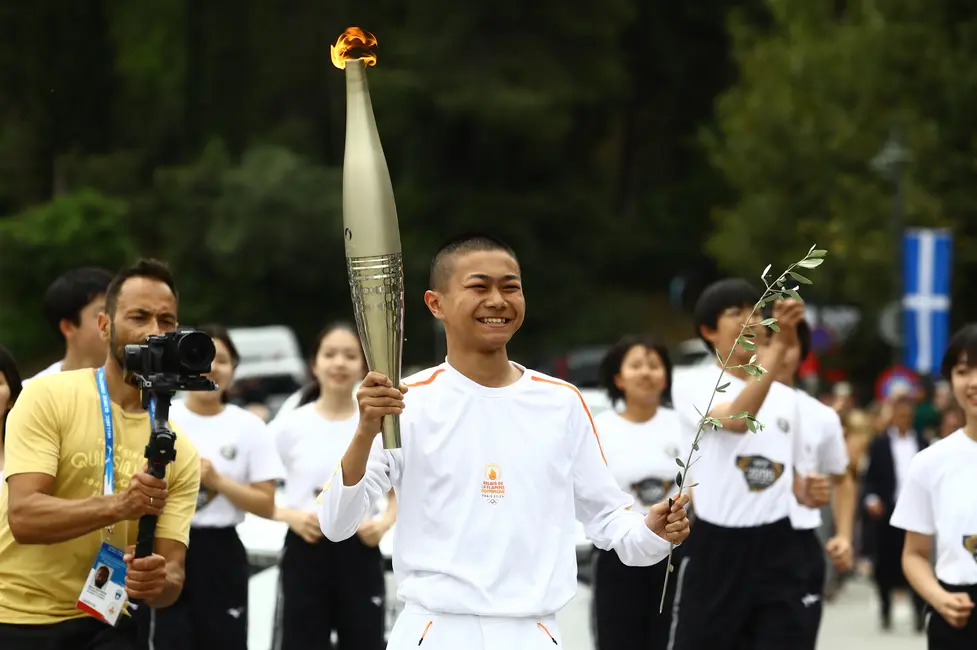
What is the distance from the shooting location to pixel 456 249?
499 cm

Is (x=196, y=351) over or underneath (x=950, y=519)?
over

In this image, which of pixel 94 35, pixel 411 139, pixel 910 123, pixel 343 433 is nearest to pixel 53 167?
pixel 94 35

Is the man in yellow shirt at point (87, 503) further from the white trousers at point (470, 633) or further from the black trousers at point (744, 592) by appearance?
the black trousers at point (744, 592)

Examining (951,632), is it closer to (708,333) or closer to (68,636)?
(708,333)

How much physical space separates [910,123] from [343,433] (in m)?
20.8

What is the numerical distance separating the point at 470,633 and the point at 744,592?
2695 millimetres

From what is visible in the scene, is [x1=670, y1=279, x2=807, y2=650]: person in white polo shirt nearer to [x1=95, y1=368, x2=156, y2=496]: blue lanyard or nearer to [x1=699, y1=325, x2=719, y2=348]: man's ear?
[x1=699, y1=325, x2=719, y2=348]: man's ear

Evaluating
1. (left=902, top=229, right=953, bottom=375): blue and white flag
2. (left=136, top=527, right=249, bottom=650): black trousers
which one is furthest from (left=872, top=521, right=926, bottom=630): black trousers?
(left=136, top=527, right=249, bottom=650): black trousers

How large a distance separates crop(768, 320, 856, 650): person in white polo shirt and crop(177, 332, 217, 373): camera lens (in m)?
Result: 2.95

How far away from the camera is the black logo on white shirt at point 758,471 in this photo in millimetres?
7242

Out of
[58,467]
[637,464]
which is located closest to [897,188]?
[637,464]

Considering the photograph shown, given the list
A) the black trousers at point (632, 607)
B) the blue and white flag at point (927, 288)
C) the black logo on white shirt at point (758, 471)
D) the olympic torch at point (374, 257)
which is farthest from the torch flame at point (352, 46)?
the blue and white flag at point (927, 288)

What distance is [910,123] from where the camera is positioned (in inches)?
1075

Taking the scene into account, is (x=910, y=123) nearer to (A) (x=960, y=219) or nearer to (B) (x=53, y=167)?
(A) (x=960, y=219)
